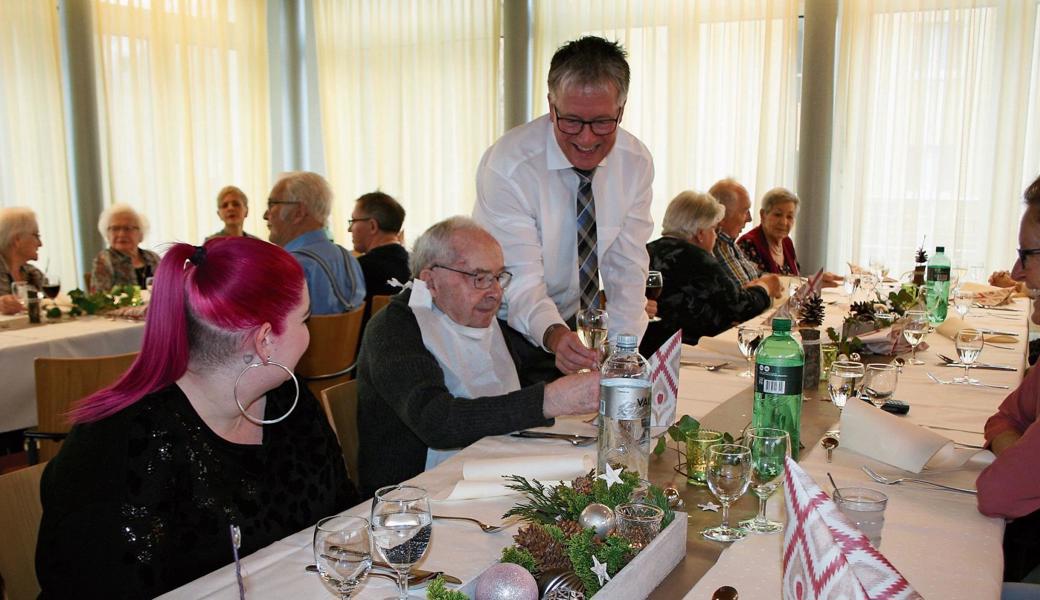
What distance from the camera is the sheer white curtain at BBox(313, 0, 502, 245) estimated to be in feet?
27.4

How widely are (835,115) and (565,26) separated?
8.26 feet

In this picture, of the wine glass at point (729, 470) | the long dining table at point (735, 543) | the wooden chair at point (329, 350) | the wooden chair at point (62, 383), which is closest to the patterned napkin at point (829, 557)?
the long dining table at point (735, 543)

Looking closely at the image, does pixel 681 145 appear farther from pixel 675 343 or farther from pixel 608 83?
pixel 675 343

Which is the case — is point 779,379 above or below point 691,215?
below

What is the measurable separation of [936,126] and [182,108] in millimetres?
6541

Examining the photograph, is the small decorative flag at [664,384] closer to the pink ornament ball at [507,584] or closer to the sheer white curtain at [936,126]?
the pink ornament ball at [507,584]

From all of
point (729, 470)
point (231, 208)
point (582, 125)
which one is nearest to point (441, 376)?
point (729, 470)

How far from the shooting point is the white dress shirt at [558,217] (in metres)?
2.98

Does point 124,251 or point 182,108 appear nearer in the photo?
point 124,251

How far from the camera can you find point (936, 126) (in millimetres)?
6906

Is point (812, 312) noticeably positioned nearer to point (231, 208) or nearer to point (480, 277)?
point (480, 277)

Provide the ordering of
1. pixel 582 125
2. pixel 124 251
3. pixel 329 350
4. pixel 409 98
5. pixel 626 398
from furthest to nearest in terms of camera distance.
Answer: pixel 409 98, pixel 124 251, pixel 329 350, pixel 582 125, pixel 626 398

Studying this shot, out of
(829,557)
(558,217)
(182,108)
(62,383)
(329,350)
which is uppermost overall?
(182,108)

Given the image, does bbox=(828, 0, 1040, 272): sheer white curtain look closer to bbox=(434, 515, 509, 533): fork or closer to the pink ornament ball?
bbox=(434, 515, 509, 533): fork
